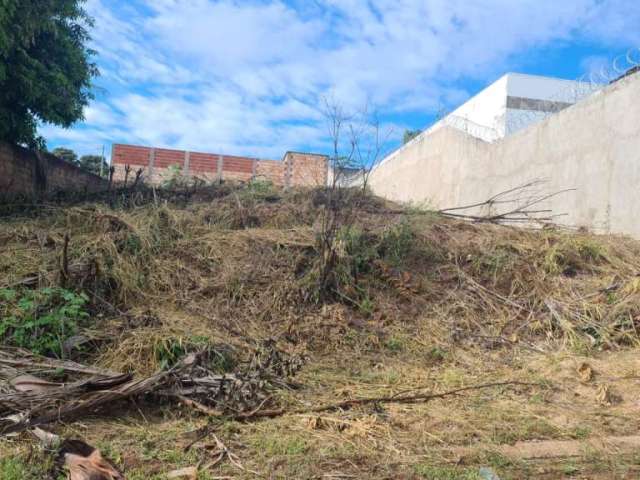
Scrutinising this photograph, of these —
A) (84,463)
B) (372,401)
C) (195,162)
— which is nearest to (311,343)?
(372,401)

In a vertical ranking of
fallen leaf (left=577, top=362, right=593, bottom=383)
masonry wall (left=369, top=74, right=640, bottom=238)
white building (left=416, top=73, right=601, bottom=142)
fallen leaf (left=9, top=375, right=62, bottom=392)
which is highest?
white building (left=416, top=73, right=601, bottom=142)

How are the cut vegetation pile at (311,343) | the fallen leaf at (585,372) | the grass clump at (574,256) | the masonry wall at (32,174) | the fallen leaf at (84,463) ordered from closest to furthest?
the fallen leaf at (84,463) < the cut vegetation pile at (311,343) < the fallen leaf at (585,372) < the grass clump at (574,256) < the masonry wall at (32,174)

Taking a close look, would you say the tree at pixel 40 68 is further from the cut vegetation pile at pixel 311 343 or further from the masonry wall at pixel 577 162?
the masonry wall at pixel 577 162

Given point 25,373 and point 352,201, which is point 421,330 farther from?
point 25,373

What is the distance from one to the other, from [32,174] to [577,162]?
8904 mm

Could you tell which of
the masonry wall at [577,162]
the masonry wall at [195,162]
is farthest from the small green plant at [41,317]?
the masonry wall at [195,162]

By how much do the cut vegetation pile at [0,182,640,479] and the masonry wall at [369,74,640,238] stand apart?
2.60ft

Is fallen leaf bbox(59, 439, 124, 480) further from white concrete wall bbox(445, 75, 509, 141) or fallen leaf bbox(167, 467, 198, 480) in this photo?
white concrete wall bbox(445, 75, 509, 141)

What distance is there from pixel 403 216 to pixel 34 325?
15.1 feet

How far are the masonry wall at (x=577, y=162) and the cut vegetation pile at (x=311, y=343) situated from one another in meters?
0.79

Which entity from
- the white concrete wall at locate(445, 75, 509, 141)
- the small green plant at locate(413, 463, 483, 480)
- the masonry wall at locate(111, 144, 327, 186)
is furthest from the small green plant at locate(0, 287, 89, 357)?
the masonry wall at locate(111, 144, 327, 186)

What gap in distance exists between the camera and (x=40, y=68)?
7.34 metres

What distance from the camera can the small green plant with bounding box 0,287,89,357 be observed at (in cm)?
382

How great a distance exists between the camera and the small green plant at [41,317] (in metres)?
3.82
